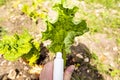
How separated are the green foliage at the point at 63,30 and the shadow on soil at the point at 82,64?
A: 0.70 meters

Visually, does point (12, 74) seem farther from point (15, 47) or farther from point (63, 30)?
point (63, 30)

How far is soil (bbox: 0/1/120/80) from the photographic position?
4.05 metres

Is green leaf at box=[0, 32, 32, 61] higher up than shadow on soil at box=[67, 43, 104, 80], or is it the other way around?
green leaf at box=[0, 32, 32, 61]

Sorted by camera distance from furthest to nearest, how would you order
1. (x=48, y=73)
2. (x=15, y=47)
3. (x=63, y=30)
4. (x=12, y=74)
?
(x=12, y=74) → (x=15, y=47) → (x=63, y=30) → (x=48, y=73)

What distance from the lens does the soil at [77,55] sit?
13.3 feet

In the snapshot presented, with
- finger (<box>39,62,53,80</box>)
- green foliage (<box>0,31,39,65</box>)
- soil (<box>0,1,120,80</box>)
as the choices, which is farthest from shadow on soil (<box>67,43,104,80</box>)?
finger (<box>39,62,53,80</box>)

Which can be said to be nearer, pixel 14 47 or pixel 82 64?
pixel 14 47

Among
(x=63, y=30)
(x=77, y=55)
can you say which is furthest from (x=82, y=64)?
(x=63, y=30)

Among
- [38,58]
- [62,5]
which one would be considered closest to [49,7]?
[38,58]

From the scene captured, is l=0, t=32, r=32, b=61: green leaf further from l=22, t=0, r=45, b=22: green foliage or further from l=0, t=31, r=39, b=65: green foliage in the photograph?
l=22, t=0, r=45, b=22: green foliage

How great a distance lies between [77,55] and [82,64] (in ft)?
0.49

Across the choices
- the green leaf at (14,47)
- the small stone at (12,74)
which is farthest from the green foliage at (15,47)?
the small stone at (12,74)

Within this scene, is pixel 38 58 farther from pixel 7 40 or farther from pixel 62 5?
pixel 62 5

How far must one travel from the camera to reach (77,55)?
13.9 feet
